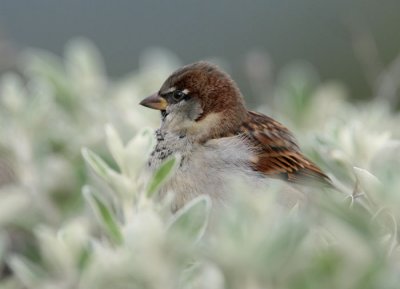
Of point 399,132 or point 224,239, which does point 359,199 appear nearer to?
point 224,239

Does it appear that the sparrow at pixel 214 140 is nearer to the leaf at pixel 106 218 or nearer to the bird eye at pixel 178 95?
the bird eye at pixel 178 95

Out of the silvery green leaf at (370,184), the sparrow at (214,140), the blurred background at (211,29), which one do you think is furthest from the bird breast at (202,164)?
the blurred background at (211,29)

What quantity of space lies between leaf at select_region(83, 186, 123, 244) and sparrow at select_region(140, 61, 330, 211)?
2.27 ft

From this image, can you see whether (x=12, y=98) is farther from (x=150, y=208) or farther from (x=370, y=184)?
(x=370, y=184)

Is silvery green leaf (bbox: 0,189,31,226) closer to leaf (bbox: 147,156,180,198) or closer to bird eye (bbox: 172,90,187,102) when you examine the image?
leaf (bbox: 147,156,180,198)

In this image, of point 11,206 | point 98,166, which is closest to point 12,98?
point 11,206

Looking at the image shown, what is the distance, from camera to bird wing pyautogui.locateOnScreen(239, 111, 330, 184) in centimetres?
236

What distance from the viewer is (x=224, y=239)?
108cm

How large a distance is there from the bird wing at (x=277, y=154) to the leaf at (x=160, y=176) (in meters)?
0.79

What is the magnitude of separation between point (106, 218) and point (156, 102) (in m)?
1.17

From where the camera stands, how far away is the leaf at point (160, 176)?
1.54m

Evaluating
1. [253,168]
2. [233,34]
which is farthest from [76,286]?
[233,34]

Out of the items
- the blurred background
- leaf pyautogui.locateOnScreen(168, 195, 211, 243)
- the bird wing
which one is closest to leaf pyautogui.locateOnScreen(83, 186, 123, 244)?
leaf pyautogui.locateOnScreen(168, 195, 211, 243)

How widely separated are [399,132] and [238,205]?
56.2 inches
